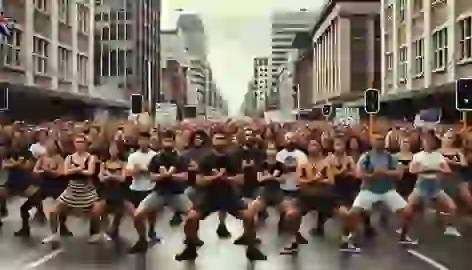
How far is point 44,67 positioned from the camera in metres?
28.5

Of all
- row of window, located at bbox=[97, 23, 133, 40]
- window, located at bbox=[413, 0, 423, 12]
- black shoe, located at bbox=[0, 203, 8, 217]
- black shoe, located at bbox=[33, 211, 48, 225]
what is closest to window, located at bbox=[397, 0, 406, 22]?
window, located at bbox=[413, 0, 423, 12]

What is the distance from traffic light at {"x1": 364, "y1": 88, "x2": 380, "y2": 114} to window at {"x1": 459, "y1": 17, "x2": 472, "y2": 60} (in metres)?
4.74

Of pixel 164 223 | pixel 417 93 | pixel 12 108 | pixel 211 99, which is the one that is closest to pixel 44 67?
pixel 12 108

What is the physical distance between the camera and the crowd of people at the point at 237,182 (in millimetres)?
13422

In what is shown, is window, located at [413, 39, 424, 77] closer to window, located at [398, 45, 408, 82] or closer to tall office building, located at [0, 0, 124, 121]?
window, located at [398, 45, 408, 82]

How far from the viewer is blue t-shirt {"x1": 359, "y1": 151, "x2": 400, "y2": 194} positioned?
45.0ft

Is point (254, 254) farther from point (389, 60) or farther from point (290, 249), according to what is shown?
point (389, 60)

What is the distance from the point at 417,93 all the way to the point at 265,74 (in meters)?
16.6

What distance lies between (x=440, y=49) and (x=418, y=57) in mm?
982

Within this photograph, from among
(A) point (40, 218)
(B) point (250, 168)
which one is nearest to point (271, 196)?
(B) point (250, 168)

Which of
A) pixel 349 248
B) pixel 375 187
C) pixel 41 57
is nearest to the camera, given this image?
pixel 375 187

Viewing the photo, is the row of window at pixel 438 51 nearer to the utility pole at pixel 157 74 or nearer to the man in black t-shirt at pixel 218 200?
the utility pole at pixel 157 74

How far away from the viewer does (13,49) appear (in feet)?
94.4

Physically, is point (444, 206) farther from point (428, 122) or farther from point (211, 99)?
point (211, 99)
